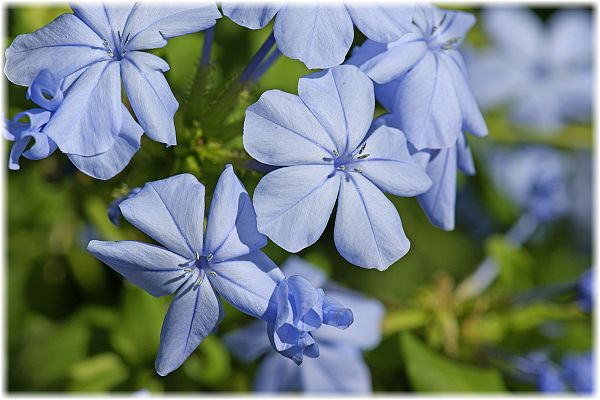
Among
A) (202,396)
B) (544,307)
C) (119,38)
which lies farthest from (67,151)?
(544,307)

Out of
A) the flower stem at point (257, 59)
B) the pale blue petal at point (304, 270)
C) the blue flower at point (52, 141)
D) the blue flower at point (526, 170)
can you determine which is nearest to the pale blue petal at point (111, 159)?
the blue flower at point (52, 141)

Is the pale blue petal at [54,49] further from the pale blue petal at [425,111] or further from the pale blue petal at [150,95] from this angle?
the pale blue petal at [425,111]

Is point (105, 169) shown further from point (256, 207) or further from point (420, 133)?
point (420, 133)

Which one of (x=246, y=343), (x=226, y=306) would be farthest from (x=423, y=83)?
(x=246, y=343)

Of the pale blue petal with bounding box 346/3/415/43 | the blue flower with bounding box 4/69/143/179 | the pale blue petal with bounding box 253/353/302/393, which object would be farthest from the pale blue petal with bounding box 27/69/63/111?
the pale blue petal with bounding box 253/353/302/393

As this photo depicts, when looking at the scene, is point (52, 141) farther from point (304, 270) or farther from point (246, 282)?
point (304, 270)

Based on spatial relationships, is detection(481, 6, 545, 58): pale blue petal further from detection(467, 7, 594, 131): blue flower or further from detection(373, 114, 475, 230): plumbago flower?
detection(373, 114, 475, 230): plumbago flower

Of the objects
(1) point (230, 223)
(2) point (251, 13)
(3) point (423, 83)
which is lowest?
(1) point (230, 223)
